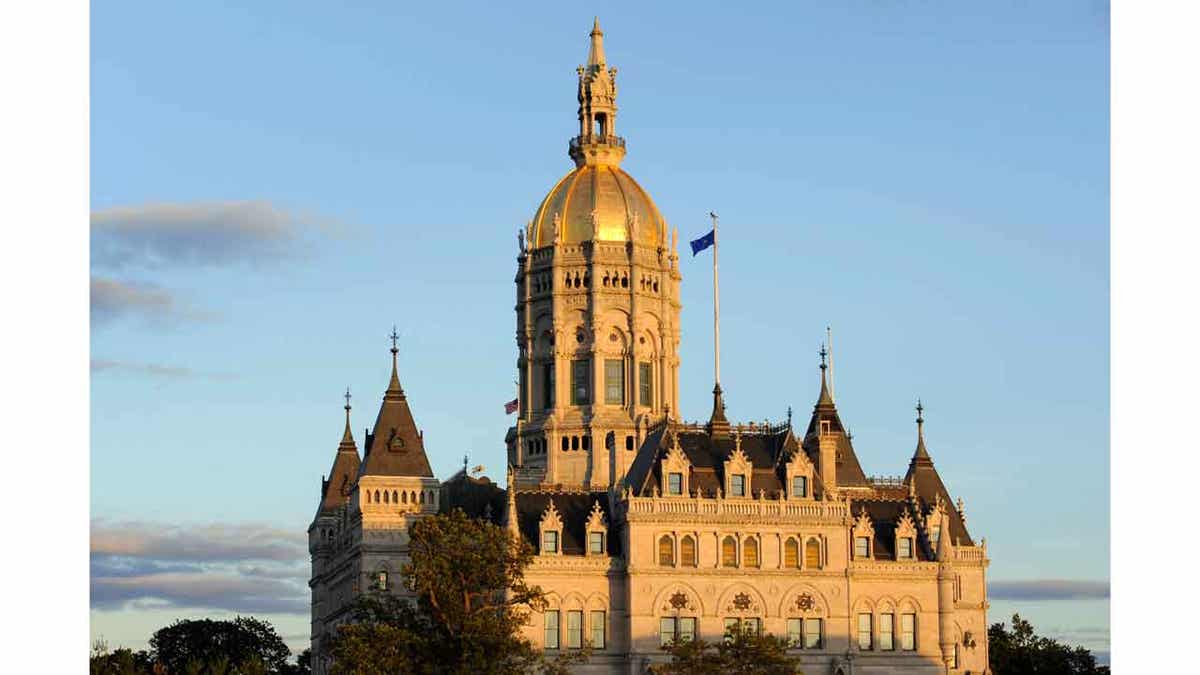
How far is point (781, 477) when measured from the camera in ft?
432

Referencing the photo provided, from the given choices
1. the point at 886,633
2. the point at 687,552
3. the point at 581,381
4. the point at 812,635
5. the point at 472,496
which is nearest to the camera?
the point at 687,552

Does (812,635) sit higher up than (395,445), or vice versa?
(395,445)

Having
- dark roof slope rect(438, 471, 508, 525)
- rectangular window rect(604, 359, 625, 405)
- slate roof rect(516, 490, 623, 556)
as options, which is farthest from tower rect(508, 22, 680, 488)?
slate roof rect(516, 490, 623, 556)

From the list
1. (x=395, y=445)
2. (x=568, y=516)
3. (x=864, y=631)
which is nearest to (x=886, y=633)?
(x=864, y=631)

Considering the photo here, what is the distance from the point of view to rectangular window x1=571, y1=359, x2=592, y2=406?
166250 millimetres

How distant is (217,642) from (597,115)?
2007 inches

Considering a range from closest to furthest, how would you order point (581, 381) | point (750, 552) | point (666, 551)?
point (666, 551), point (750, 552), point (581, 381)

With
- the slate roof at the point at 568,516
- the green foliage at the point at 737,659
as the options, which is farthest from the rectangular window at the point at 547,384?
the green foliage at the point at 737,659

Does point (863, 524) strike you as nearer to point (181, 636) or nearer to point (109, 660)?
point (109, 660)

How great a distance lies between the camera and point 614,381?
16675 centimetres

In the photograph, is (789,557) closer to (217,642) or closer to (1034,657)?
(1034,657)

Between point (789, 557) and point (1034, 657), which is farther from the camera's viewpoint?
point (1034, 657)

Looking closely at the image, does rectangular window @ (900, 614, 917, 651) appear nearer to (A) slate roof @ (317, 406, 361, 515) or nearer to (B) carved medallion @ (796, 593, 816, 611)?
(B) carved medallion @ (796, 593, 816, 611)

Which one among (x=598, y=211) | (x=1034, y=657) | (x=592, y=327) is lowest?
(x=1034, y=657)
